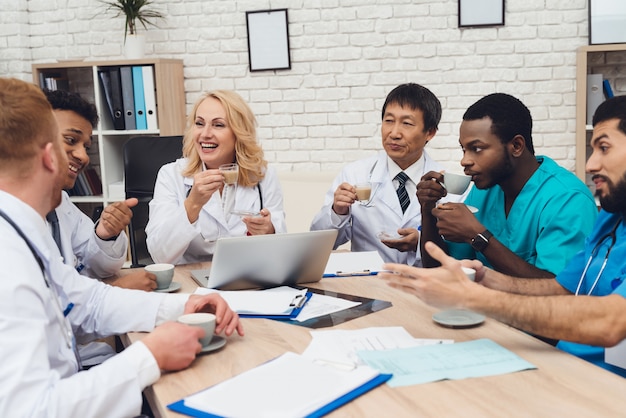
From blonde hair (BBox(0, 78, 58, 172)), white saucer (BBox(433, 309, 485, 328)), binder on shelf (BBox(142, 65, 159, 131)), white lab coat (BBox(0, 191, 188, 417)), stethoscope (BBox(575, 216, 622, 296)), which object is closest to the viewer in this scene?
white lab coat (BBox(0, 191, 188, 417))

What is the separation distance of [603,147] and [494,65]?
7.86 feet

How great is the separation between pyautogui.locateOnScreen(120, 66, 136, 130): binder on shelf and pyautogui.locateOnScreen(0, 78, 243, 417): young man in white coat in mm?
2737

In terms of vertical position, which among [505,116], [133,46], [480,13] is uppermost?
[480,13]

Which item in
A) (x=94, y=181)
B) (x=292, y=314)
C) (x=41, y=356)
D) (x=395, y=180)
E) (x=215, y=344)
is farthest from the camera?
(x=94, y=181)

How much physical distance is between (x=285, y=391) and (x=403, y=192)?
5.76ft

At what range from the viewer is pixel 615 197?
5.14 ft

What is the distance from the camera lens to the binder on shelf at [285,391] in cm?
108

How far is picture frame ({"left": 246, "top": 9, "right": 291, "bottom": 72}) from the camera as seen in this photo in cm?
404

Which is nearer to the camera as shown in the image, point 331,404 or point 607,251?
point 331,404

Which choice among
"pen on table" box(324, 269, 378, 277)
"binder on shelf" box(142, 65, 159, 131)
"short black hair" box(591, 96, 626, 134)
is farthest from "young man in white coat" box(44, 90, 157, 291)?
"binder on shelf" box(142, 65, 159, 131)

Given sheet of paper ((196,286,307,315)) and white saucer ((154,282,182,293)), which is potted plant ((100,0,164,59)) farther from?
sheet of paper ((196,286,307,315))

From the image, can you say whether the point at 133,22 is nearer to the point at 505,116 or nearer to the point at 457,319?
the point at 505,116

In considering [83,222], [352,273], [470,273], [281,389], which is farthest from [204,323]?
[83,222]

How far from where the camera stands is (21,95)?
1.19 m
